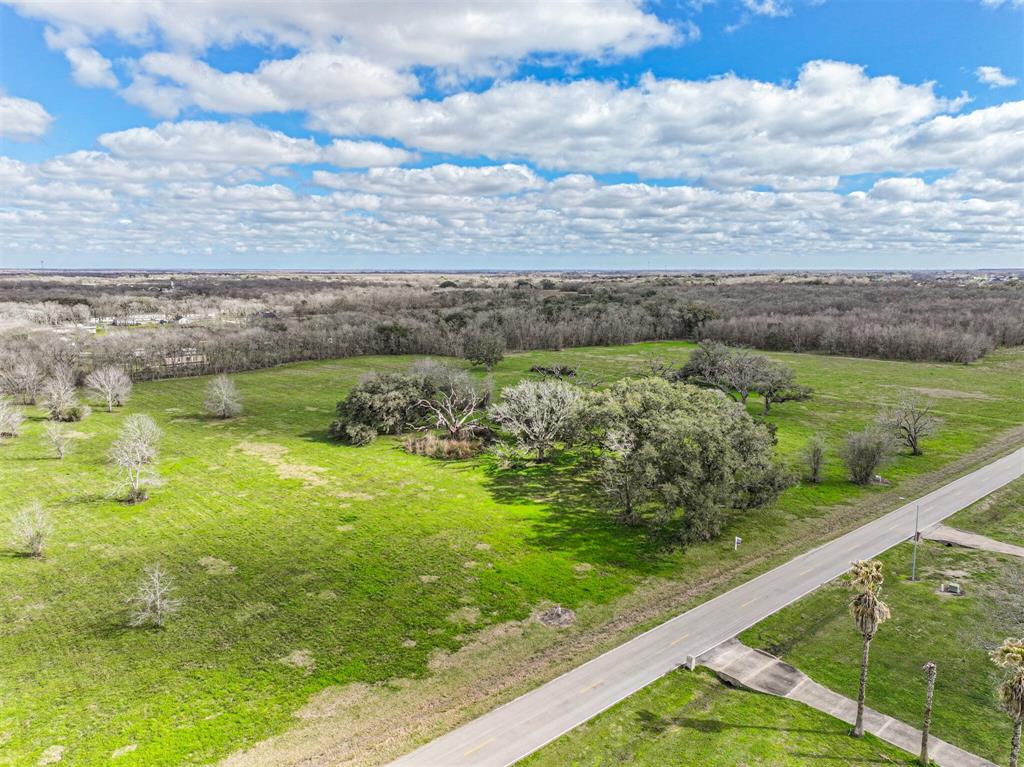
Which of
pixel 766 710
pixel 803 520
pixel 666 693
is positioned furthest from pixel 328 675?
pixel 803 520

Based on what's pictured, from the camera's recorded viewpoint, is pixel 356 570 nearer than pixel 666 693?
No

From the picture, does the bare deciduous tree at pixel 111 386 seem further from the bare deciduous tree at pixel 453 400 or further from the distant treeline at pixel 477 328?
the bare deciduous tree at pixel 453 400

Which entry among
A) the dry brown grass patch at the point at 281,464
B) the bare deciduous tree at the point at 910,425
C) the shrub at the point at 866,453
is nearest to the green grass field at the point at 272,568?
the dry brown grass patch at the point at 281,464

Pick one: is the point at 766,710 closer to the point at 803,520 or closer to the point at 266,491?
the point at 803,520

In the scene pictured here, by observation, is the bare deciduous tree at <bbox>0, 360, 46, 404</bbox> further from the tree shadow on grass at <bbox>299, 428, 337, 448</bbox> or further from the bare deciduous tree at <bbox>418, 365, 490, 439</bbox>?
the bare deciduous tree at <bbox>418, 365, 490, 439</bbox>

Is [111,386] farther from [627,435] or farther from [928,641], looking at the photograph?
[928,641]
